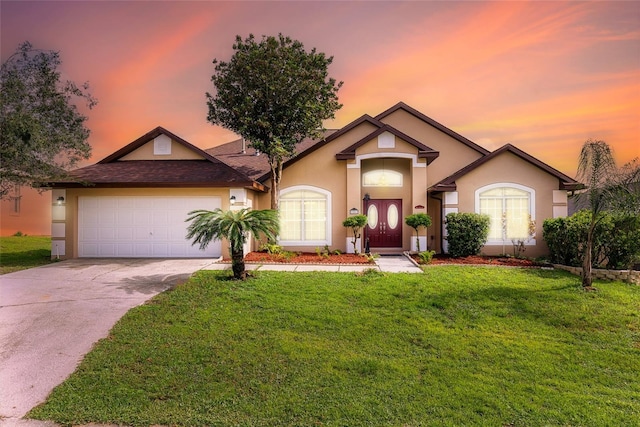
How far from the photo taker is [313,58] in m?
14.9

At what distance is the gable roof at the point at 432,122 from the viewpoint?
16.8 meters

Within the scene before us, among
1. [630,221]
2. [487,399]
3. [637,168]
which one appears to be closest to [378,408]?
[487,399]

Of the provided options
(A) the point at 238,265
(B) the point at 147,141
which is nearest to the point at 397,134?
(A) the point at 238,265

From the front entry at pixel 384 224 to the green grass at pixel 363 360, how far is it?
716cm

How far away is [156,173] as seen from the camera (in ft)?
46.3

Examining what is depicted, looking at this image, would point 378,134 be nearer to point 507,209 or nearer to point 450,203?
point 450,203

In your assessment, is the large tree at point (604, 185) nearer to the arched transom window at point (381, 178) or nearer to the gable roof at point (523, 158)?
the gable roof at point (523, 158)

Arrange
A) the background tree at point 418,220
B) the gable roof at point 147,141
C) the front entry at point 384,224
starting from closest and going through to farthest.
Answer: the background tree at point 418,220
the gable roof at point 147,141
the front entry at point 384,224

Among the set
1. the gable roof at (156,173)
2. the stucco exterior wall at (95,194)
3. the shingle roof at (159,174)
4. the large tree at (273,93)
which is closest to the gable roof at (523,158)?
the large tree at (273,93)

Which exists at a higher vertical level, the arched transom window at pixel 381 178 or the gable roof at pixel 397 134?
the gable roof at pixel 397 134

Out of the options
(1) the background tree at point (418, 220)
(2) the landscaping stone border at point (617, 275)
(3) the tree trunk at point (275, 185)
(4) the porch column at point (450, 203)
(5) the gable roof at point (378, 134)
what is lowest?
(2) the landscaping stone border at point (617, 275)

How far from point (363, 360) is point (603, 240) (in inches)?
395

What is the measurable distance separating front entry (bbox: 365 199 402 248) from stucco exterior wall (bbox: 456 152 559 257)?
2.89 metres

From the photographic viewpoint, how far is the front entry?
1619cm
